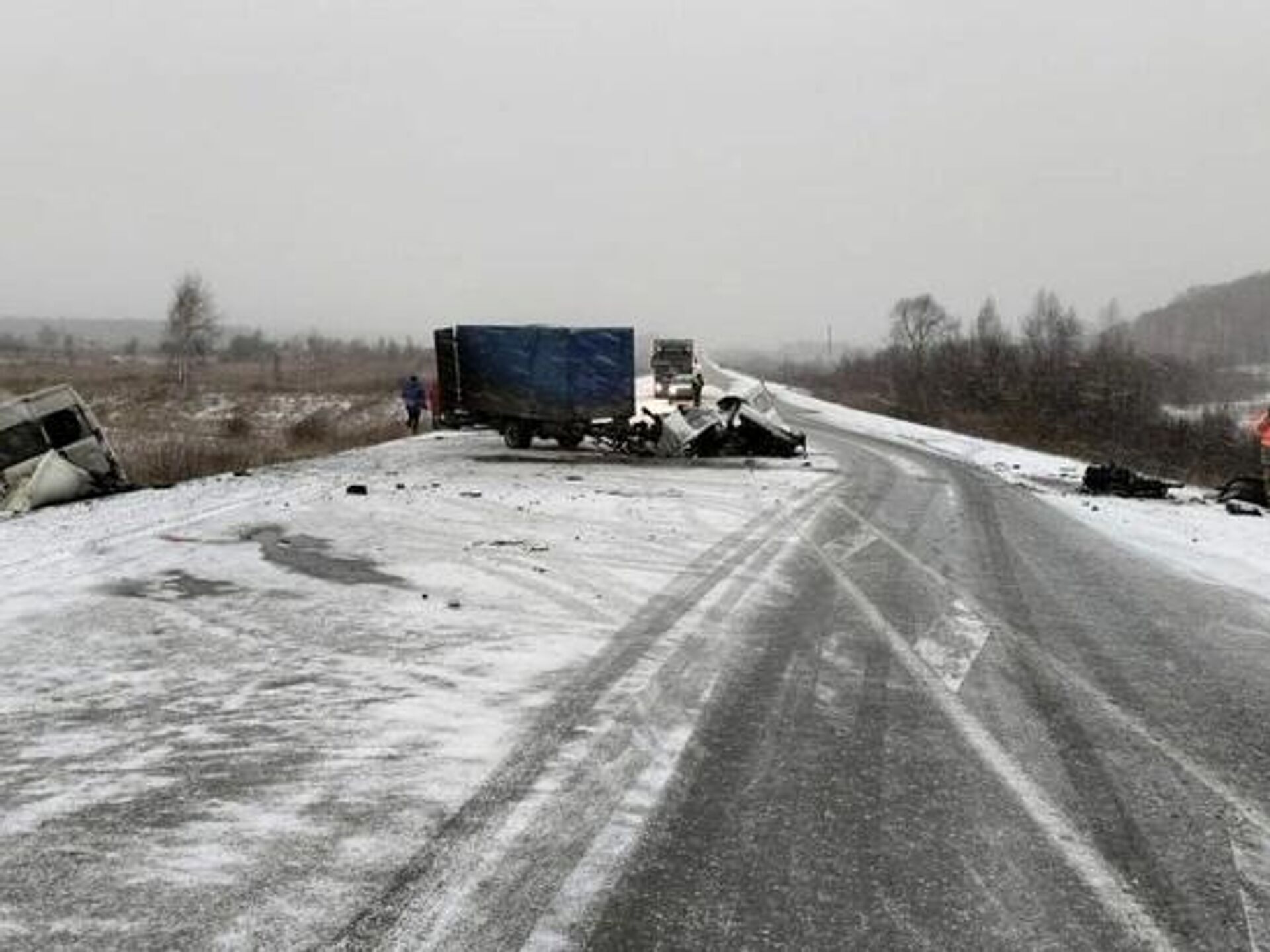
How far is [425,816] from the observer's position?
181 inches

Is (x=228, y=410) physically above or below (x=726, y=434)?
below

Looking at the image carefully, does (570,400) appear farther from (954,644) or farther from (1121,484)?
(954,644)

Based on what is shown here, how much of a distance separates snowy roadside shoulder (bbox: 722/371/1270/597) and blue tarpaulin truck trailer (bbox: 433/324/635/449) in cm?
792

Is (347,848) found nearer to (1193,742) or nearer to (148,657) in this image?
→ (148,657)

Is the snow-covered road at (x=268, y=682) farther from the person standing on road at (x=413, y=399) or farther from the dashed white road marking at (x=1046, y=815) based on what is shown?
the person standing on road at (x=413, y=399)

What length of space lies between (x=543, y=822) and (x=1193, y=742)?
11.3 ft

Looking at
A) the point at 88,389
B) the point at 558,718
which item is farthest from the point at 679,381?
the point at 558,718

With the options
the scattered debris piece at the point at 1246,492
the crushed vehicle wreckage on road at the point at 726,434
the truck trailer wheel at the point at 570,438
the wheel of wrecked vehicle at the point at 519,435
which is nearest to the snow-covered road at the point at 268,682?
the crushed vehicle wreckage on road at the point at 726,434

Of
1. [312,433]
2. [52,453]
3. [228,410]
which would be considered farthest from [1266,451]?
[228,410]

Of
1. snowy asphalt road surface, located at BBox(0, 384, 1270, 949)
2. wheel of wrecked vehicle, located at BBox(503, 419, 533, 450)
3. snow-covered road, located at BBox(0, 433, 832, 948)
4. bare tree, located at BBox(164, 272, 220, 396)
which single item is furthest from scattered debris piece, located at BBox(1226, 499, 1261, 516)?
bare tree, located at BBox(164, 272, 220, 396)

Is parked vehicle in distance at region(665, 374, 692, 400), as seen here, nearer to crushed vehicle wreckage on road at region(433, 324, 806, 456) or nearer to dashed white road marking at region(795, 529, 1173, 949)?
crushed vehicle wreckage on road at region(433, 324, 806, 456)

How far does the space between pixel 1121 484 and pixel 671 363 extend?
31.0 m

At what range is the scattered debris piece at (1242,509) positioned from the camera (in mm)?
16375

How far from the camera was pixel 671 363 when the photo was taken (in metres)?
48.8
